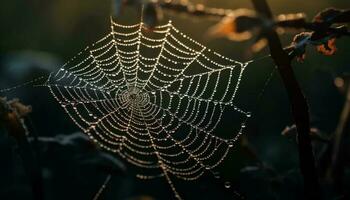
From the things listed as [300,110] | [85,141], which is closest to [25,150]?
[85,141]

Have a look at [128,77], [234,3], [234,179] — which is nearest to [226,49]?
[234,3]

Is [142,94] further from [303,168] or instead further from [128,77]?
[303,168]

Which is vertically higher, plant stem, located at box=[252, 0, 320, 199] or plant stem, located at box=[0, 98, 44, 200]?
plant stem, located at box=[0, 98, 44, 200]

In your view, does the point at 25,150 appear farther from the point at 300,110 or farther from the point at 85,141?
the point at 300,110

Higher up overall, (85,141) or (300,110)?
(85,141)

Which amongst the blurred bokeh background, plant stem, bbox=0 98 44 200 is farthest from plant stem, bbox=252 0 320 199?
plant stem, bbox=0 98 44 200

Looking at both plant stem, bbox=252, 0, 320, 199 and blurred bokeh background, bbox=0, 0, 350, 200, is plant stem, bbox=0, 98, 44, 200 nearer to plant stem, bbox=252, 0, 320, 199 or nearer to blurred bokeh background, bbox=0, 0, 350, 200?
blurred bokeh background, bbox=0, 0, 350, 200
